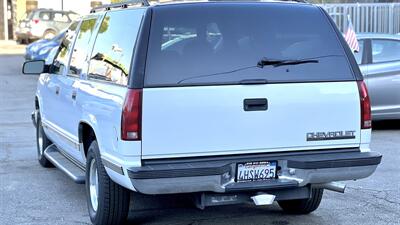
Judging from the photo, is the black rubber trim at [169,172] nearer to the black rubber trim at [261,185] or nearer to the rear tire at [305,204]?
the black rubber trim at [261,185]

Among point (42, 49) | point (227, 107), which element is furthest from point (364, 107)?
point (42, 49)

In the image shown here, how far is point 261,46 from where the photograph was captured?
5059 mm

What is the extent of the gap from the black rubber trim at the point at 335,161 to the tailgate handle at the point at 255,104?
0.45 metres

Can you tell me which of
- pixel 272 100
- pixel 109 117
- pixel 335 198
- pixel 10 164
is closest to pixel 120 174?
pixel 109 117

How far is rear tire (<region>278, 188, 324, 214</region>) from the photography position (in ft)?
19.4

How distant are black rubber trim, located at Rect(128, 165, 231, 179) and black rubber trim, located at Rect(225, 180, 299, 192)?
0.18 m

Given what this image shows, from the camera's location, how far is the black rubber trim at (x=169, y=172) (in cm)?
464

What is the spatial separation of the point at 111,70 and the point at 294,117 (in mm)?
1465

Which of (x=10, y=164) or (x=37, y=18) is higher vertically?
(x=37, y=18)

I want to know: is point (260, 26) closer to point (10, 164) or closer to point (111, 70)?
point (111, 70)

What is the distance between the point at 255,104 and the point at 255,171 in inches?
19.2

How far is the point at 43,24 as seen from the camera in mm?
32469

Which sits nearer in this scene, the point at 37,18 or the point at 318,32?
the point at 318,32

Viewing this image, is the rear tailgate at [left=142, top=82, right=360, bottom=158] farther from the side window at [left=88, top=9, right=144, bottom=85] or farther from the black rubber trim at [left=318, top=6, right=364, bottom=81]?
the side window at [left=88, top=9, right=144, bottom=85]
